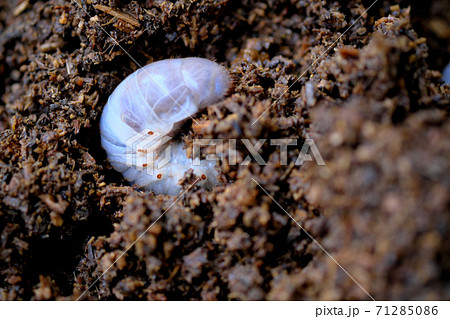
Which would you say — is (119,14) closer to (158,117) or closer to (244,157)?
(158,117)

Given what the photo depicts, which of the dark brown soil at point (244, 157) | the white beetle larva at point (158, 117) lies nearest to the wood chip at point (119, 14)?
the dark brown soil at point (244, 157)

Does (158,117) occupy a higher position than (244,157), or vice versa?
(244,157)

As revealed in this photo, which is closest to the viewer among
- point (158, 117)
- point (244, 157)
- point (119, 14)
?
point (244, 157)

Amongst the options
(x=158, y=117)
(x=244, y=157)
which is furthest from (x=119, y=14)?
(x=244, y=157)

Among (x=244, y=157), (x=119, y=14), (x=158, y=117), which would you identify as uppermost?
(x=119, y=14)

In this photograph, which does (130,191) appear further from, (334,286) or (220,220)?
(334,286)

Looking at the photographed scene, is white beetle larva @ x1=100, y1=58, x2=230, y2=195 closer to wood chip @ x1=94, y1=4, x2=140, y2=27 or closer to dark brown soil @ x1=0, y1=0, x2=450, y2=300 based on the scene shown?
dark brown soil @ x1=0, y1=0, x2=450, y2=300
